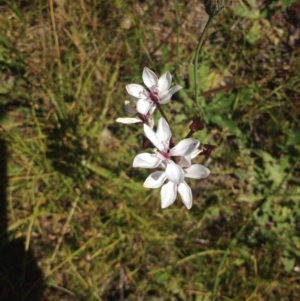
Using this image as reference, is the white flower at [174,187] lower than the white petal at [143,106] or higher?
lower

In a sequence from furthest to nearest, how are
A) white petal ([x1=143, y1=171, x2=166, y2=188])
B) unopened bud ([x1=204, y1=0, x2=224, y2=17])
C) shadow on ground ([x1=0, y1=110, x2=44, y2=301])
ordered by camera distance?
shadow on ground ([x1=0, y1=110, x2=44, y2=301]) < white petal ([x1=143, y1=171, x2=166, y2=188]) < unopened bud ([x1=204, y1=0, x2=224, y2=17])

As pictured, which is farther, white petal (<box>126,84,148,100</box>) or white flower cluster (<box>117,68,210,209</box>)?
white petal (<box>126,84,148,100</box>)

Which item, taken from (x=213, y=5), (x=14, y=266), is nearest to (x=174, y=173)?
(x=213, y=5)

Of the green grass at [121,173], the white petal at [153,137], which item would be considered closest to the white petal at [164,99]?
the white petal at [153,137]

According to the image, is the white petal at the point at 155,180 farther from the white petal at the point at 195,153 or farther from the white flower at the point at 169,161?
the white petal at the point at 195,153

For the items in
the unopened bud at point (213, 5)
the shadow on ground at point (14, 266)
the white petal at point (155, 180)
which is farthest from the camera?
the shadow on ground at point (14, 266)

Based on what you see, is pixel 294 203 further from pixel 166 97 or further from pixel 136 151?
pixel 166 97

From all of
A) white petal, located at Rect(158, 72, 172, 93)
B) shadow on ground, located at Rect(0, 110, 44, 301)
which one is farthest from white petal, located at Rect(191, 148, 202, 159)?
shadow on ground, located at Rect(0, 110, 44, 301)

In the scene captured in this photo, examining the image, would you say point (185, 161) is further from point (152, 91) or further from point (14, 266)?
point (14, 266)

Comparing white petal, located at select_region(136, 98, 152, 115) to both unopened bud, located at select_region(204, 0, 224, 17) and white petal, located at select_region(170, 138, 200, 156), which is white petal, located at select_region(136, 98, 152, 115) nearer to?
white petal, located at select_region(170, 138, 200, 156)
